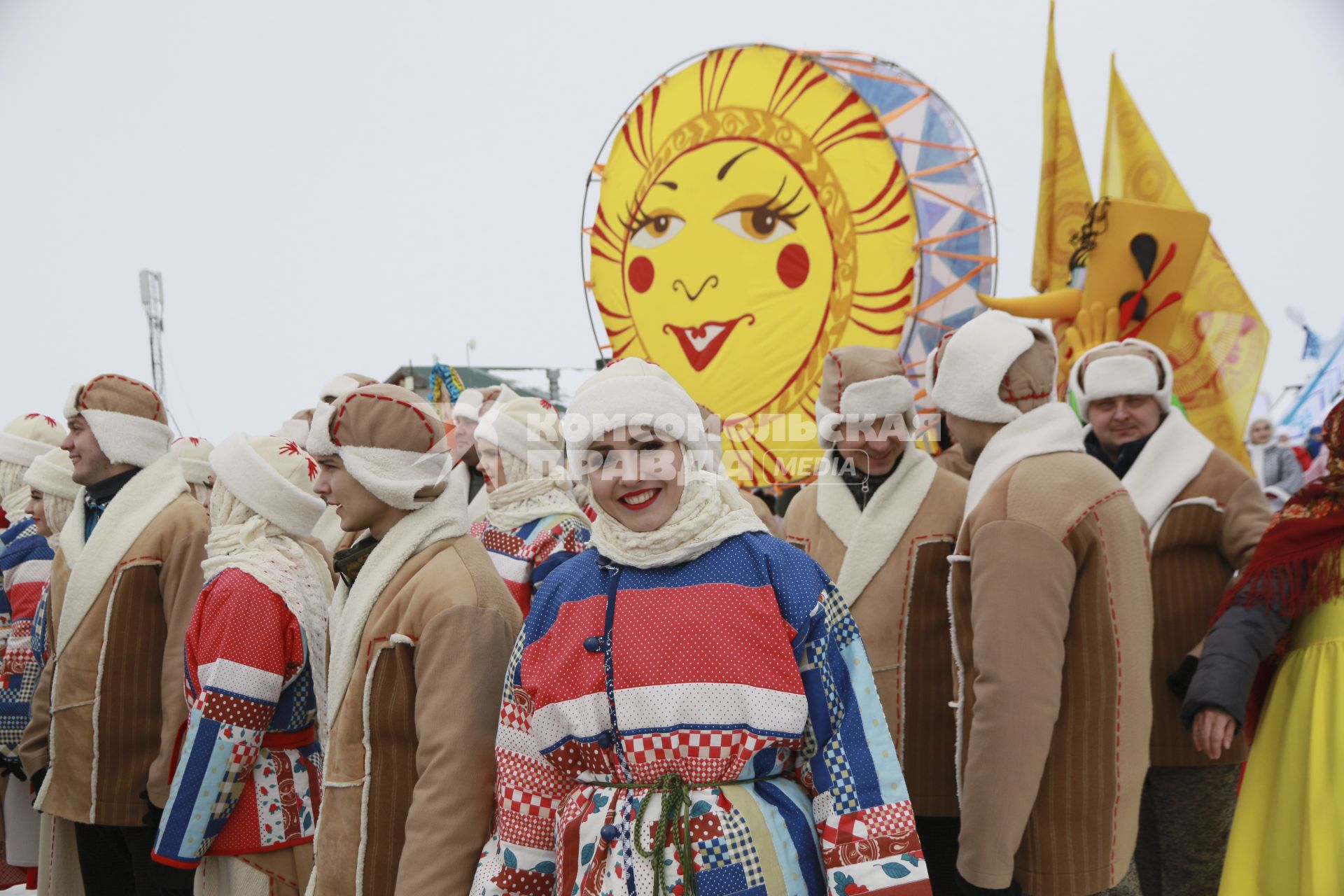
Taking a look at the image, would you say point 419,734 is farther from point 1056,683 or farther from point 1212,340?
point 1212,340

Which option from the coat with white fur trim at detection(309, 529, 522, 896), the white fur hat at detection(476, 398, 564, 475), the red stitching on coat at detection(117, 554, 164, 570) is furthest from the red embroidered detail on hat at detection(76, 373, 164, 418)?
the coat with white fur trim at detection(309, 529, 522, 896)

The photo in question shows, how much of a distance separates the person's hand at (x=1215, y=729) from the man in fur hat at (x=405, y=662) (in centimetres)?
157

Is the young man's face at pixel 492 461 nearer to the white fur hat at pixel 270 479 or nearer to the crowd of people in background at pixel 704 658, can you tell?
the crowd of people in background at pixel 704 658

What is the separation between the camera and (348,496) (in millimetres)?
2537

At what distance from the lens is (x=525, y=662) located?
6.50 feet

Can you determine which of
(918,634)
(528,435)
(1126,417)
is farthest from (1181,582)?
(528,435)

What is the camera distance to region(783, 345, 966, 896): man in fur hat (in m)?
3.14

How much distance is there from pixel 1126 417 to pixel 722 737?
2593mm

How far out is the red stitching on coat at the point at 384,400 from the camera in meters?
2.54

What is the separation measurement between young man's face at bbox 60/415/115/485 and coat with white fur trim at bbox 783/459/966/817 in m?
2.70

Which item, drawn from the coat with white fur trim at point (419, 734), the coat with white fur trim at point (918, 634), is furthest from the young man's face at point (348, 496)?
the coat with white fur trim at point (918, 634)

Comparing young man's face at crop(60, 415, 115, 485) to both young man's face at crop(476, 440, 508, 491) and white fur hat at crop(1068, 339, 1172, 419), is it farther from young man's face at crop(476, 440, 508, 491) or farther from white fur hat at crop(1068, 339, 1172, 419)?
white fur hat at crop(1068, 339, 1172, 419)

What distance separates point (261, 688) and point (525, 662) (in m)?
1.08

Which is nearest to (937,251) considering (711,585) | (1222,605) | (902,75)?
(902,75)
